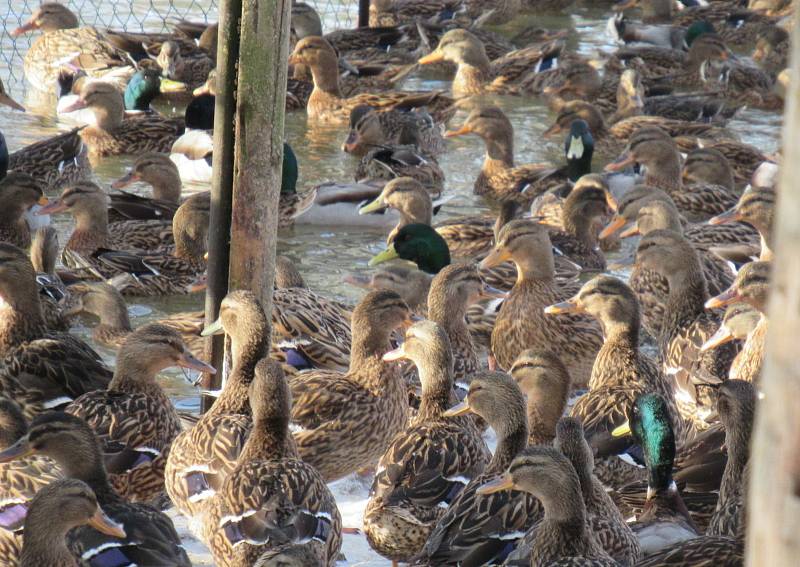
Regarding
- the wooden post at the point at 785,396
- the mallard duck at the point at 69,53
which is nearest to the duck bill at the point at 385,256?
the mallard duck at the point at 69,53

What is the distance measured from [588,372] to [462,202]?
3.36 metres

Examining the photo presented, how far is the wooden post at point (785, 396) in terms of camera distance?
100 cm

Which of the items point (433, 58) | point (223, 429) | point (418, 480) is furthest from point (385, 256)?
point (433, 58)

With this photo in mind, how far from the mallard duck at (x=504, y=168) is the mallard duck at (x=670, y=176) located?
0.38 metres

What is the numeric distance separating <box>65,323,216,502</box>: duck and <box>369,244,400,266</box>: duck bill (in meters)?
2.68

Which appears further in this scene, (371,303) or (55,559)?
(371,303)

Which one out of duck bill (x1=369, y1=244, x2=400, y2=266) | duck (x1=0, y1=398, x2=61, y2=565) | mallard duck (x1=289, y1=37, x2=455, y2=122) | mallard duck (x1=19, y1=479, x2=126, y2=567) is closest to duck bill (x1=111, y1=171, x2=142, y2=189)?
duck bill (x1=369, y1=244, x2=400, y2=266)

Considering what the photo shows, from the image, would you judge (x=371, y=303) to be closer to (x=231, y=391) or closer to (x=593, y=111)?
(x=231, y=391)

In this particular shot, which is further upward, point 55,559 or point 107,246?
point 55,559

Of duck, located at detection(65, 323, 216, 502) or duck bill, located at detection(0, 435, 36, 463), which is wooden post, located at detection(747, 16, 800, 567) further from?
duck, located at detection(65, 323, 216, 502)

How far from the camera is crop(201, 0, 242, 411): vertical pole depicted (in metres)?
4.96

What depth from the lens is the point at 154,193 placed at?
8.94 meters

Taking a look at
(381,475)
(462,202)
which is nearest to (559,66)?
(462,202)

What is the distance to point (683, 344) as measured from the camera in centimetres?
634
